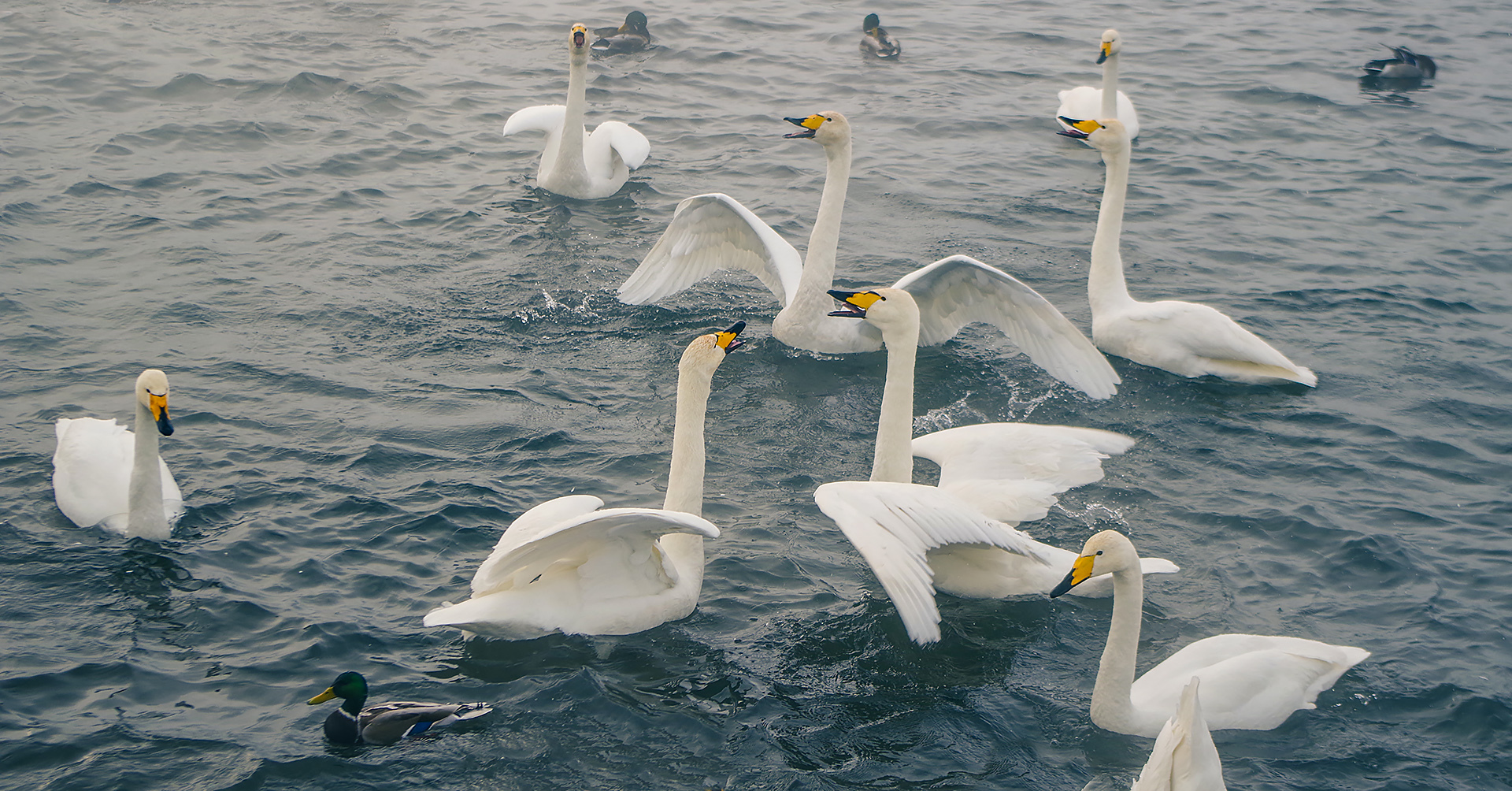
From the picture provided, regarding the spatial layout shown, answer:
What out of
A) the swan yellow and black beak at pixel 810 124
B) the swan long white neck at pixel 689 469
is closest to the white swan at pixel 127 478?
the swan long white neck at pixel 689 469

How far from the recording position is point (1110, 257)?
30.8ft

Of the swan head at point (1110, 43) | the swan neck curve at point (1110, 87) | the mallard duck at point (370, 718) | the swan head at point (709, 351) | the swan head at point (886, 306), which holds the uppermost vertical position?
the swan head at point (1110, 43)

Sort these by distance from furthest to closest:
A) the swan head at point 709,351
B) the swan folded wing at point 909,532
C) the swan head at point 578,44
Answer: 1. the swan head at point 578,44
2. the swan head at point 709,351
3. the swan folded wing at point 909,532

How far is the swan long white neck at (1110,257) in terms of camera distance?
937 cm

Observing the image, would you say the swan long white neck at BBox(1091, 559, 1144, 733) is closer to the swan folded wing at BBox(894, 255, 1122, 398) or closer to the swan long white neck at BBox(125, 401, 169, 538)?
the swan folded wing at BBox(894, 255, 1122, 398)

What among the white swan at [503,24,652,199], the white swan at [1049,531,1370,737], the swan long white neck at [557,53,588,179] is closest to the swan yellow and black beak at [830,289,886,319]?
the white swan at [1049,531,1370,737]

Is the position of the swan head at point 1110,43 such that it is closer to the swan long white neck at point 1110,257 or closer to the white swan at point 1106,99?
the white swan at point 1106,99

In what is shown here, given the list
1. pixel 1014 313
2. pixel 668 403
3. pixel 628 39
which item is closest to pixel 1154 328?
pixel 1014 313

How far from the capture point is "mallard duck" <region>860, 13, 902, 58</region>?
17266 millimetres

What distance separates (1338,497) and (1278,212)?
5672mm

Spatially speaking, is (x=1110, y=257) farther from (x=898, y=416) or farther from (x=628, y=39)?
(x=628, y=39)

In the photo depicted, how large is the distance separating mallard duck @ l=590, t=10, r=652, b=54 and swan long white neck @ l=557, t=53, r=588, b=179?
16.4 ft

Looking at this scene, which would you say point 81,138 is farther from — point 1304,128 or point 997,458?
point 1304,128

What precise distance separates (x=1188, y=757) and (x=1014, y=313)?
4545 millimetres
